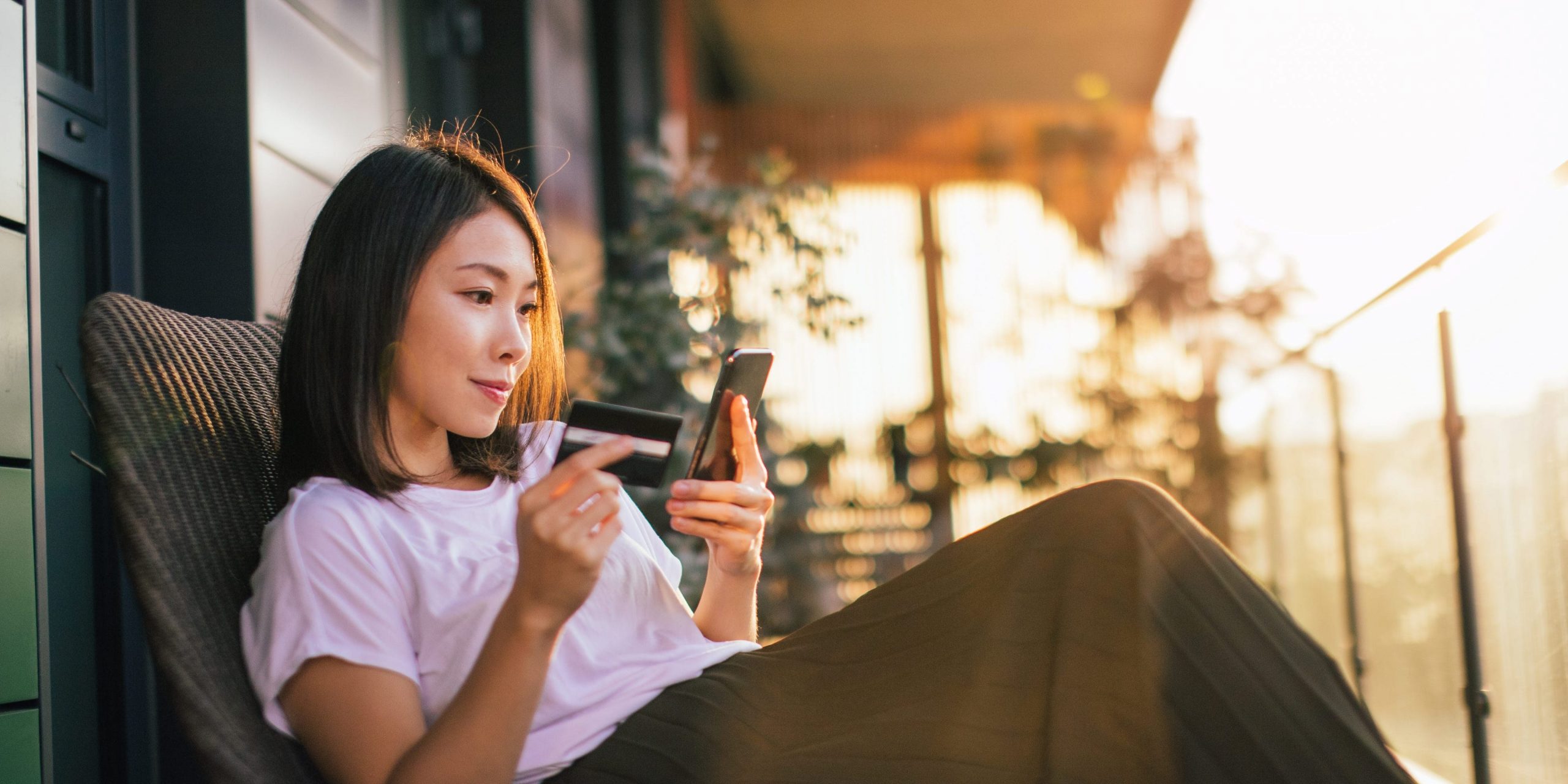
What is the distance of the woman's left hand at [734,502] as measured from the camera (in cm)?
125

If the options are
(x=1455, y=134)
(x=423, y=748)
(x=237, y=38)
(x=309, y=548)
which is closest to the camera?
(x=423, y=748)

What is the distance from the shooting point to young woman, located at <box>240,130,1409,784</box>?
0.94 meters

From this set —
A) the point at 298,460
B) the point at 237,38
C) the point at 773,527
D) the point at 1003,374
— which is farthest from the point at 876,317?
the point at 298,460

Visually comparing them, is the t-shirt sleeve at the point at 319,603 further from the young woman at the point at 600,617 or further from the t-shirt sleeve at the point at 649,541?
the t-shirt sleeve at the point at 649,541

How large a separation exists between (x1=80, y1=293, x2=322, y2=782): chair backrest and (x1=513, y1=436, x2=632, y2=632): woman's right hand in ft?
1.03

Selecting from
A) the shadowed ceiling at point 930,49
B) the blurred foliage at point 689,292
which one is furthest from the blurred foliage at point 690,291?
the shadowed ceiling at point 930,49

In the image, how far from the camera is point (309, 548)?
1062 millimetres

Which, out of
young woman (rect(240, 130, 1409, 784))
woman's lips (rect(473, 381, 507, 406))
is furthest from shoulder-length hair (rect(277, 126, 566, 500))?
woman's lips (rect(473, 381, 507, 406))

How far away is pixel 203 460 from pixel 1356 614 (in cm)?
297

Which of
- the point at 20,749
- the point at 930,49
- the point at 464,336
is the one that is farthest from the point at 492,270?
the point at 930,49

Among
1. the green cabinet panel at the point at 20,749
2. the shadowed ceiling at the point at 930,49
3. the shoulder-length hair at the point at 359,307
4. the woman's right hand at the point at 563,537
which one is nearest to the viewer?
the woman's right hand at the point at 563,537

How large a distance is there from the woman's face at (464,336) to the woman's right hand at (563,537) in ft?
1.24

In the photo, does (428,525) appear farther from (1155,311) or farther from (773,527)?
(1155,311)

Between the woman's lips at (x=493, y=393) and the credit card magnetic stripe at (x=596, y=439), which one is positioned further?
the woman's lips at (x=493, y=393)
